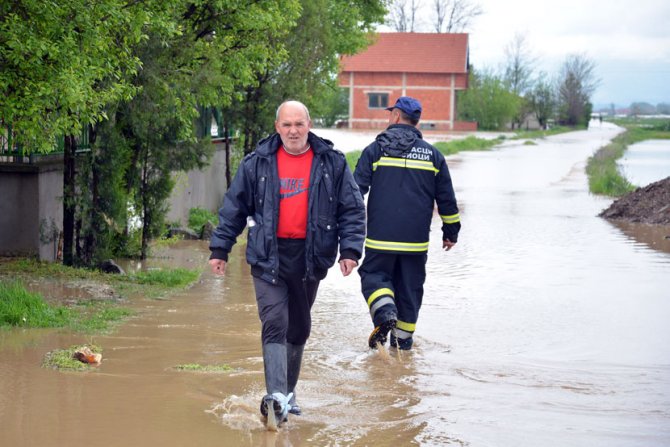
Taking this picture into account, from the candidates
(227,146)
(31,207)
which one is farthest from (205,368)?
(227,146)

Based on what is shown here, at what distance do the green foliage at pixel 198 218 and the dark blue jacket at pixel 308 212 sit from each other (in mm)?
11607

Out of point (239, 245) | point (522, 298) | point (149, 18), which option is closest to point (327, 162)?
point (149, 18)

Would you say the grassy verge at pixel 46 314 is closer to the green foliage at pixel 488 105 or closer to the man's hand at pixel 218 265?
the man's hand at pixel 218 265

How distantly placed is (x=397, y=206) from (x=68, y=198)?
4997 millimetres

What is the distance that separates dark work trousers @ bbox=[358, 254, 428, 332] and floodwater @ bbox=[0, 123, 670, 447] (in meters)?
0.38

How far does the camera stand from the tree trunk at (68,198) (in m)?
11.9

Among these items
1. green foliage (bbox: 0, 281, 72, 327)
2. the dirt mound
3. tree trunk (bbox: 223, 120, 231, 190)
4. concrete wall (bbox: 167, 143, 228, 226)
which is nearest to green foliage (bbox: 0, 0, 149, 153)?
green foliage (bbox: 0, 281, 72, 327)

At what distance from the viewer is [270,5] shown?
13516 millimetres


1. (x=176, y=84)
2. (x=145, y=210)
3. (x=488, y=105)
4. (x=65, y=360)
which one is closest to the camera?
(x=65, y=360)

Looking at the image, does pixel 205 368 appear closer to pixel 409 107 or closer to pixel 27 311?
pixel 27 311

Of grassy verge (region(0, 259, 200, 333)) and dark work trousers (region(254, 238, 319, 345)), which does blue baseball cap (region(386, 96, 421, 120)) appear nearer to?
dark work trousers (region(254, 238, 319, 345))

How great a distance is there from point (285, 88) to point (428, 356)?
1117cm

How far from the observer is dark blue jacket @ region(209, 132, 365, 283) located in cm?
621

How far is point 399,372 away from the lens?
26.3ft
